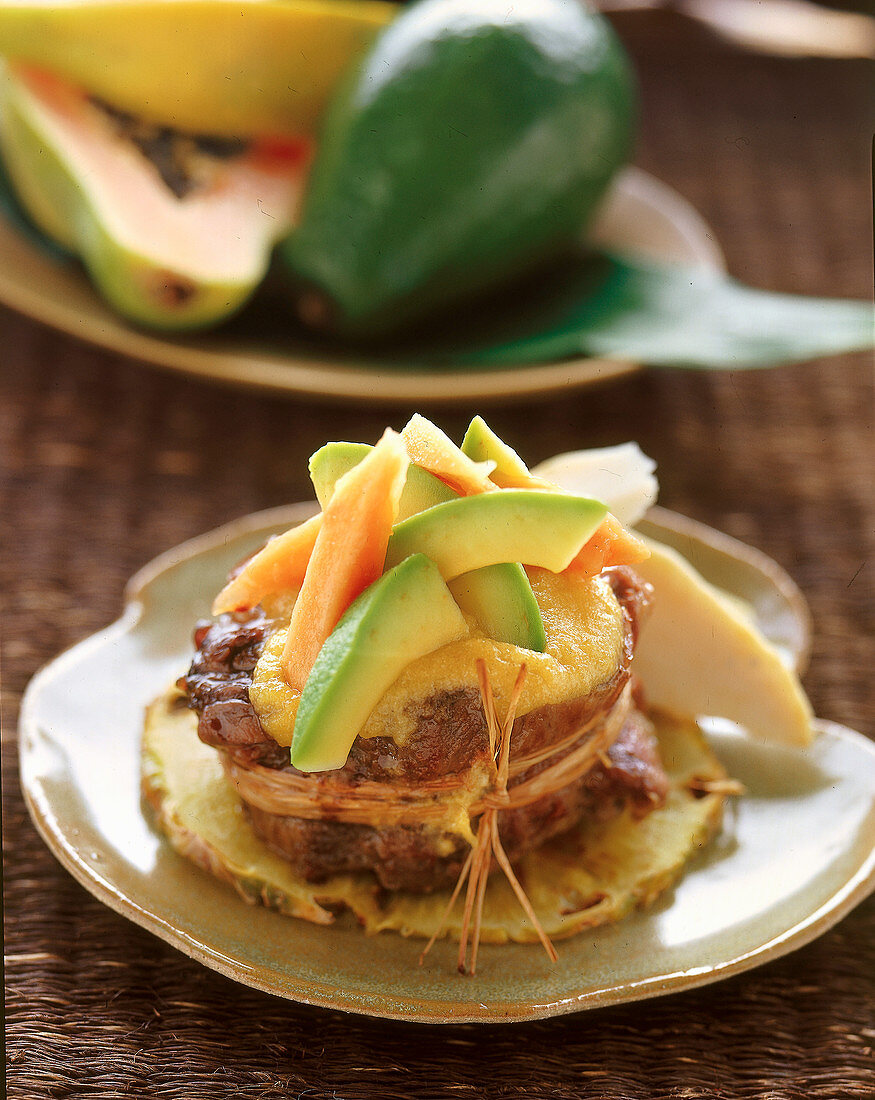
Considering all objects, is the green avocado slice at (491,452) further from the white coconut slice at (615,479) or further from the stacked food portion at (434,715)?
the white coconut slice at (615,479)

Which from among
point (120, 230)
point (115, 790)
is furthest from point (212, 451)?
point (115, 790)

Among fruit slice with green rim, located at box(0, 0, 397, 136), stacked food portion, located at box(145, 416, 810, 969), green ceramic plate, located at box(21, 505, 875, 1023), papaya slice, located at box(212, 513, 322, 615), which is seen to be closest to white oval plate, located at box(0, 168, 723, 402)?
fruit slice with green rim, located at box(0, 0, 397, 136)

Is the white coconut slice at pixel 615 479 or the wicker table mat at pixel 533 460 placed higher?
the white coconut slice at pixel 615 479

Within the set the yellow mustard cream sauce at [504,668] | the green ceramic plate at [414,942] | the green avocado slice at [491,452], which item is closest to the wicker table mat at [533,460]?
the green ceramic plate at [414,942]

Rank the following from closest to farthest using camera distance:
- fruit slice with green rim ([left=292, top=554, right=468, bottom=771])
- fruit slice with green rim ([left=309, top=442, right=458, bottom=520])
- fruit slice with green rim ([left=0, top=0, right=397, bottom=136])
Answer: fruit slice with green rim ([left=292, top=554, right=468, bottom=771]) < fruit slice with green rim ([left=309, top=442, right=458, bottom=520]) < fruit slice with green rim ([left=0, top=0, right=397, bottom=136])

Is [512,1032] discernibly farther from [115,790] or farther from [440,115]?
[440,115]

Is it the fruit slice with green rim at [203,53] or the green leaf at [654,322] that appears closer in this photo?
the green leaf at [654,322]

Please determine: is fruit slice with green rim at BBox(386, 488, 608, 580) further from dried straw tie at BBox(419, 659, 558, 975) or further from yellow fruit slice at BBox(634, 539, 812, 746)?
yellow fruit slice at BBox(634, 539, 812, 746)
